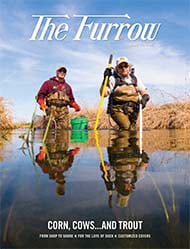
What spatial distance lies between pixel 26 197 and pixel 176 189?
1085 mm

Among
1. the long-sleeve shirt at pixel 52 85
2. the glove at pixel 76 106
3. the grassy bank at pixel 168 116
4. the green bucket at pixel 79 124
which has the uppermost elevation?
the grassy bank at pixel 168 116

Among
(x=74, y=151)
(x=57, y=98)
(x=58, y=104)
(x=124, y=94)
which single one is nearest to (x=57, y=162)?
(x=74, y=151)

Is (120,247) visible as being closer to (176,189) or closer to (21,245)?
(21,245)

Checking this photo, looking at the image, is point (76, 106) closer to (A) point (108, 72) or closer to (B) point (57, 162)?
(A) point (108, 72)

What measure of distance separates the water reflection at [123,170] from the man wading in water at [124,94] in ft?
7.24

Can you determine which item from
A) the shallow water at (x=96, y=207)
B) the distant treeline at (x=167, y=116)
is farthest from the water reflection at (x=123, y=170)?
the distant treeline at (x=167, y=116)

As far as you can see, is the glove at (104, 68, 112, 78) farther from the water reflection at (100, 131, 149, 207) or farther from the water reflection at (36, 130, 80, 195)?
the water reflection at (100, 131, 149, 207)

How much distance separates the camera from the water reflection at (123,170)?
8.26ft

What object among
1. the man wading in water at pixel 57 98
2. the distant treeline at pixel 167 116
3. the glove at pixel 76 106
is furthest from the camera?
the distant treeline at pixel 167 116

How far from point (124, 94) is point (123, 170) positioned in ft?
13.0

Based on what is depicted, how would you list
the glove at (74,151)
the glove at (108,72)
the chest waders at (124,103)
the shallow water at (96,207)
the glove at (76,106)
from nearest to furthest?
the shallow water at (96,207), the glove at (74,151), the glove at (108,72), the chest waders at (124,103), the glove at (76,106)

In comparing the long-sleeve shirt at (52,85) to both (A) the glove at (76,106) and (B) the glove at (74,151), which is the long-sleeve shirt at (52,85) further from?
(B) the glove at (74,151)

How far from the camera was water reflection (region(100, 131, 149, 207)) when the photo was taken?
2518 millimetres

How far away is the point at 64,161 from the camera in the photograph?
359cm
